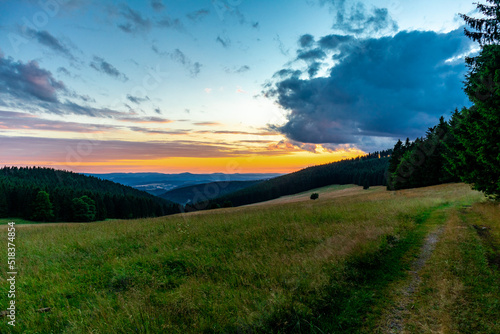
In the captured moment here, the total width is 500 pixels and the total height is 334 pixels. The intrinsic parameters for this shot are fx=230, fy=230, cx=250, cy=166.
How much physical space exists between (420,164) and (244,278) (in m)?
52.5

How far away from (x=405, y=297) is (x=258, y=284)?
9.63 feet

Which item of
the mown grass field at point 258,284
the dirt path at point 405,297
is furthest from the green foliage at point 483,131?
the dirt path at point 405,297

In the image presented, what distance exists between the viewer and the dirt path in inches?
146

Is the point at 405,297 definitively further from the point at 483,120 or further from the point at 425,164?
the point at 425,164

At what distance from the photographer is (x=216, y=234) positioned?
945 centimetres

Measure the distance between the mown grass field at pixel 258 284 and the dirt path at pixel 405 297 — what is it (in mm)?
58

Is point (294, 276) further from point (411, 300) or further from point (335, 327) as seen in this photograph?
point (411, 300)

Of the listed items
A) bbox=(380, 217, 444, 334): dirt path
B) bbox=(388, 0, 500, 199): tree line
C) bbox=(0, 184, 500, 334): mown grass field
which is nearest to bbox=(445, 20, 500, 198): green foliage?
bbox=(388, 0, 500, 199): tree line

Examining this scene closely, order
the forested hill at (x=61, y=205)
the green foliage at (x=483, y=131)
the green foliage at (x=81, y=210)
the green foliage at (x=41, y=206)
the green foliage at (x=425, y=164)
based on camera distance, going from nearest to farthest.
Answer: the green foliage at (x=483, y=131) → the green foliage at (x=425, y=164) → the green foliage at (x=41, y=206) → the forested hill at (x=61, y=205) → the green foliage at (x=81, y=210)

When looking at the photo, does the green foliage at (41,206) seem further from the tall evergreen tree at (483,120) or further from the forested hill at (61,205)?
the tall evergreen tree at (483,120)

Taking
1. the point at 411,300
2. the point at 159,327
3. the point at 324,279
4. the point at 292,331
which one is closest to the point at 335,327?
the point at 292,331

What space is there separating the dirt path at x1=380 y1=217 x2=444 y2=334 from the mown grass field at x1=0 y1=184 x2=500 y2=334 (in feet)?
0.19

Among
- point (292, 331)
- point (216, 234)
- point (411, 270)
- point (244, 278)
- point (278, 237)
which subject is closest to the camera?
point (292, 331)

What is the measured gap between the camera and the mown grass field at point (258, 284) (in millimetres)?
3814
